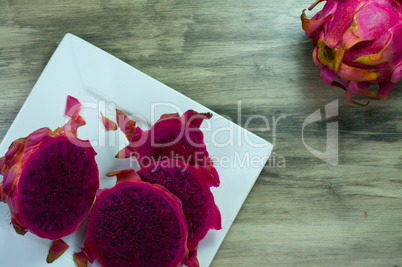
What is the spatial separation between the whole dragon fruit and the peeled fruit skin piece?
46 centimetres

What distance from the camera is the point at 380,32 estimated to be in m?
1.11

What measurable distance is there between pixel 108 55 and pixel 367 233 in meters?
0.97

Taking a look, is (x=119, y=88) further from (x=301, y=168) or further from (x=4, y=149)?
(x=301, y=168)

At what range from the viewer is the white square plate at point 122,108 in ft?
4.12

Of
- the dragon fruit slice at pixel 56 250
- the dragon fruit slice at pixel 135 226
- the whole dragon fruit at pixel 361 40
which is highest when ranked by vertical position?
the whole dragon fruit at pixel 361 40

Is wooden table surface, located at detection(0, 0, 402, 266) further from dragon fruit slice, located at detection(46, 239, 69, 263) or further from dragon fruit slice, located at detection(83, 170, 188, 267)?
dragon fruit slice, located at detection(46, 239, 69, 263)

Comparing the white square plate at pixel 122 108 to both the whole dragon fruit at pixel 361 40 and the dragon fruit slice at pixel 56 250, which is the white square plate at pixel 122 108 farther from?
the whole dragon fruit at pixel 361 40

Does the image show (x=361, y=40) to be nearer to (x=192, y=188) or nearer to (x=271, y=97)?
(x=271, y=97)

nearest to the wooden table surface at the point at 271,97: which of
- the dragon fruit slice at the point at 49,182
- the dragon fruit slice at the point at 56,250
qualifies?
the dragon fruit slice at the point at 49,182

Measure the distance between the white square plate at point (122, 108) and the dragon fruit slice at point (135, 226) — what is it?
0.10 meters

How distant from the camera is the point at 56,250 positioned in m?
1.21

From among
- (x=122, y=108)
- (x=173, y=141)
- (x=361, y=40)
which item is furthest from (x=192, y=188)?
(x=361, y=40)

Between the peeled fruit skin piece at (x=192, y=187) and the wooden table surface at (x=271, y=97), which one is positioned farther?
the wooden table surface at (x=271, y=97)

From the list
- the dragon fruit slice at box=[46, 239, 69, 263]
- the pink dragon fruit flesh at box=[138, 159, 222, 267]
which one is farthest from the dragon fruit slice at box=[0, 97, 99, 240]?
the pink dragon fruit flesh at box=[138, 159, 222, 267]
